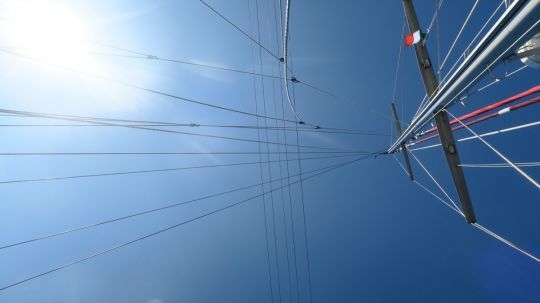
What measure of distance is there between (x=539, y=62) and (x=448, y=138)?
2128 mm

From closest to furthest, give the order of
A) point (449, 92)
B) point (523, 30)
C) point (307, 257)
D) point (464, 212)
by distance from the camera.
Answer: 1. point (523, 30)
2. point (449, 92)
3. point (464, 212)
4. point (307, 257)

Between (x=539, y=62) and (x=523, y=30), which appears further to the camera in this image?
(x=539, y=62)

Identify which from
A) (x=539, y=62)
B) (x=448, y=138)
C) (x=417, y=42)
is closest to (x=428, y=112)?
(x=448, y=138)

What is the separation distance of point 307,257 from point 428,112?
2401 cm

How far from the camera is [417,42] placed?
5.22 m

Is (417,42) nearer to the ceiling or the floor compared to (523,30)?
nearer to the ceiling

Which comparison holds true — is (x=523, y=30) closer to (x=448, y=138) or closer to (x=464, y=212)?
(x=448, y=138)

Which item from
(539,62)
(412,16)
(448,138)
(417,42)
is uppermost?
(412,16)

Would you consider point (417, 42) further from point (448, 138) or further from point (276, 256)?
point (276, 256)

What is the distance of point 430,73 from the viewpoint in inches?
212

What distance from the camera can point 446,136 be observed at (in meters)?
5.03

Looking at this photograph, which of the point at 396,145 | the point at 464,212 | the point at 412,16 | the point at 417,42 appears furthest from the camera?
the point at 396,145

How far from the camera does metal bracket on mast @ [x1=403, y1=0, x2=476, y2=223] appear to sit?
4.68 meters

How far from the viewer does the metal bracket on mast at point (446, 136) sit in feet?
15.4
